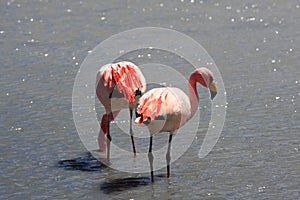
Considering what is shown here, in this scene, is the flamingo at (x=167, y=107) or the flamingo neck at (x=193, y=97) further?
the flamingo neck at (x=193, y=97)

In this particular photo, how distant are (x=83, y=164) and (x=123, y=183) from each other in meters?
0.51

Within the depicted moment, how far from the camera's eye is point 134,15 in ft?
33.7

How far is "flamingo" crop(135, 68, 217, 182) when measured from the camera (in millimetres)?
5266

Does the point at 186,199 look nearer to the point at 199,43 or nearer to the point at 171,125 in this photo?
the point at 171,125

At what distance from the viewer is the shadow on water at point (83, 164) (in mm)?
5824

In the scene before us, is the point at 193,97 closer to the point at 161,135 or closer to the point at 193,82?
the point at 193,82

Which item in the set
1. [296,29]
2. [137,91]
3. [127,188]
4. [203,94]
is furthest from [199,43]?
[127,188]

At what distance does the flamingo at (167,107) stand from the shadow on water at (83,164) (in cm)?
52

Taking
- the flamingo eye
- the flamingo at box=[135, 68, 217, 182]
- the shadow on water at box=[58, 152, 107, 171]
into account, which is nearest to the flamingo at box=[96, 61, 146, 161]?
the flamingo eye

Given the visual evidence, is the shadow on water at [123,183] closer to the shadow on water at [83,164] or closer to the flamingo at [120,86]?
the shadow on water at [83,164]

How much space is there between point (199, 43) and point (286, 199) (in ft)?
13.5

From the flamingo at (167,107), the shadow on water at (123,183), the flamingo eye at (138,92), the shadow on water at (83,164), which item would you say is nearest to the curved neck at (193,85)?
the flamingo at (167,107)

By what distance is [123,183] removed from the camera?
551 cm

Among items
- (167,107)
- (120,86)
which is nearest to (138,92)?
(120,86)
